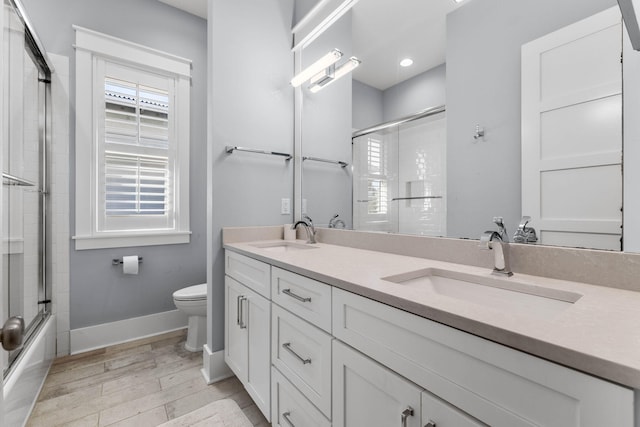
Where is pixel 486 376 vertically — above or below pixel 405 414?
above

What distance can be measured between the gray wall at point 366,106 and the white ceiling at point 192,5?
1.77 m

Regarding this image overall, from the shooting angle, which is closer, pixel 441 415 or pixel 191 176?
pixel 441 415

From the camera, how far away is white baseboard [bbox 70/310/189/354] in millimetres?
2160

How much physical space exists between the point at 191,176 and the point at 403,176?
2.01 meters

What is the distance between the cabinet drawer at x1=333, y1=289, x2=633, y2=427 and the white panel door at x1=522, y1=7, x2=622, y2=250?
1.97 ft

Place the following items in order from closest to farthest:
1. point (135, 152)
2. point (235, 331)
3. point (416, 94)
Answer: point (416, 94) → point (235, 331) → point (135, 152)

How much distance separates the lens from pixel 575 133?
2.85 feet

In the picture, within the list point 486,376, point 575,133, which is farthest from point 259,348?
point 575,133

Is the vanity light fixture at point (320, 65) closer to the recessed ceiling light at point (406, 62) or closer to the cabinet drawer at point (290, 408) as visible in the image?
the recessed ceiling light at point (406, 62)

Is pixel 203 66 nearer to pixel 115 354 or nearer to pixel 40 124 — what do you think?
pixel 40 124

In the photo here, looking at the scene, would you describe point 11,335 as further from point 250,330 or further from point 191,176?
point 191,176

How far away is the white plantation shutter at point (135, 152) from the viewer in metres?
2.29

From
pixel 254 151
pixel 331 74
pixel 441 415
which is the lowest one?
pixel 441 415

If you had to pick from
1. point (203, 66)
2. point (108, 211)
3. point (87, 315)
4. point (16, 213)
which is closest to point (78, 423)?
point (87, 315)
